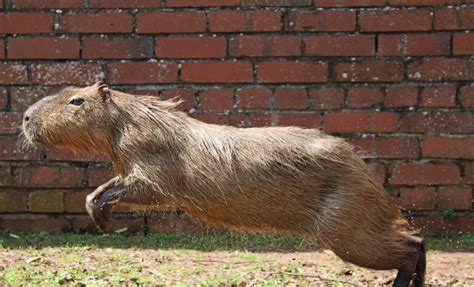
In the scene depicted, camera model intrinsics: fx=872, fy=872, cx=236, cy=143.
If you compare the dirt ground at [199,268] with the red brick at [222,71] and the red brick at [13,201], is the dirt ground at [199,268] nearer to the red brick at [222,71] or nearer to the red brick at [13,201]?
the red brick at [13,201]

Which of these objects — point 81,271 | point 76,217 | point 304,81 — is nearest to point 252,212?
point 81,271

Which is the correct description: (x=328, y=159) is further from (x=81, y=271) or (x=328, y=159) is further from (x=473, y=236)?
(x=473, y=236)

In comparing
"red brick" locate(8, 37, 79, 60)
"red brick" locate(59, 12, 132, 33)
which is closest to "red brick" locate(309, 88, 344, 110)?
"red brick" locate(59, 12, 132, 33)

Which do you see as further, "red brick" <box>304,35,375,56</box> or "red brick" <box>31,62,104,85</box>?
"red brick" <box>31,62,104,85</box>

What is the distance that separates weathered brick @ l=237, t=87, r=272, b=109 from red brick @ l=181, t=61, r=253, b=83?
7 centimetres

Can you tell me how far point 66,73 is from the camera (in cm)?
575

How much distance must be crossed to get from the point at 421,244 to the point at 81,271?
1.75 m

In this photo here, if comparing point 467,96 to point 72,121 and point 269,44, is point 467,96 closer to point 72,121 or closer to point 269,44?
point 269,44

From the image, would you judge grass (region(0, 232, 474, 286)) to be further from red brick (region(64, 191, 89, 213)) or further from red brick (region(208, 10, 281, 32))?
red brick (region(208, 10, 281, 32))

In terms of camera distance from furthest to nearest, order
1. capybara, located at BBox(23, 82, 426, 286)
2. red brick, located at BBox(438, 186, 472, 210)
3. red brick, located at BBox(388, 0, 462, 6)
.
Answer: red brick, located at BBox(438, 186, 472, 210) < red brick, located at BBox(388, 0, 462, 6) < capybara, located at BBox(23, 82, 426, 286)

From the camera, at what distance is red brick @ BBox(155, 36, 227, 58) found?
18.5ft

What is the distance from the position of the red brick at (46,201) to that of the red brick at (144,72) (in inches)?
33.9

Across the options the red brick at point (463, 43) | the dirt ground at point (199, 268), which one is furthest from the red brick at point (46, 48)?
the red brick at point (463, 43)

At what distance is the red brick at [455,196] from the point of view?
5660 mm
